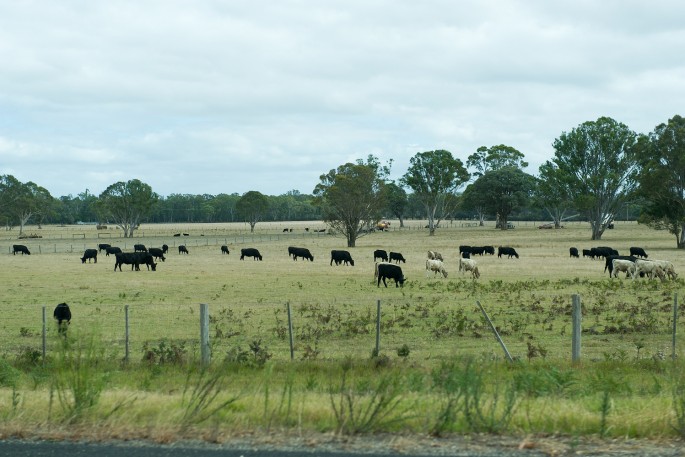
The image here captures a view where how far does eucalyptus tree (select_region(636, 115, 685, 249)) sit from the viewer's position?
73062 mm

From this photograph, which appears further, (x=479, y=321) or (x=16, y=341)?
(x=479, y=321)

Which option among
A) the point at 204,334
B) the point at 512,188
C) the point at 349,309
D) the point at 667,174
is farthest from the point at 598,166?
the point at 204,334

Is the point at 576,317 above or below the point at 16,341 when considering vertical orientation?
above

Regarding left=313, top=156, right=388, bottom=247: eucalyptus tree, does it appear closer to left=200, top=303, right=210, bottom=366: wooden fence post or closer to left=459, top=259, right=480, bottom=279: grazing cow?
left=459, top=259, right=480, bottom=279: grazing cow

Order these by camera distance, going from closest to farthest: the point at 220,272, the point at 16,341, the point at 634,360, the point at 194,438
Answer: the point at 194,438, the point at 634,360, the point at 16,341, the point at 220,272

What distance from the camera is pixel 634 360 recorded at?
14648 millimetres

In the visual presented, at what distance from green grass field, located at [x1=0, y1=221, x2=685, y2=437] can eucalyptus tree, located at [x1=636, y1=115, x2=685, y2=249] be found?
31767 mm

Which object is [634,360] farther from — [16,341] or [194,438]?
[16,341]

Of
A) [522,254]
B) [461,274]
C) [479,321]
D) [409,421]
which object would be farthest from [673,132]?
[409,421]

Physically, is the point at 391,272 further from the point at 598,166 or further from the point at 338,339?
the point at 598,166

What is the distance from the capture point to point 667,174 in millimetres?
73500

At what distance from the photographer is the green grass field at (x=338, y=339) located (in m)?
8.31

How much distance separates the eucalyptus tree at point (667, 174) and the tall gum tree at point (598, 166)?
16.1 m

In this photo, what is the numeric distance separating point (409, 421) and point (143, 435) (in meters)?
2.66
